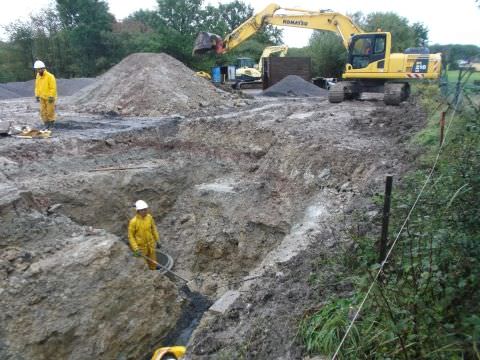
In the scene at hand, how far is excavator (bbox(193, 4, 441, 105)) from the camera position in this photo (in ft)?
41.6

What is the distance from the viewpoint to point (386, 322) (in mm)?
2746

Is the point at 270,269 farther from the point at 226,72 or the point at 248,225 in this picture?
the point at 226,72

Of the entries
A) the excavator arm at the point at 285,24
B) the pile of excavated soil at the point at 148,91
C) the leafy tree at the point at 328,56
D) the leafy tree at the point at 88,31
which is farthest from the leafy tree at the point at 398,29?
the leafy tree at the point at 88,31

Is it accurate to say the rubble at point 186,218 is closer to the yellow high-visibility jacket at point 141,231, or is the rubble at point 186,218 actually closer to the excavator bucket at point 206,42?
the yellow high-visibility jacket at point 141,231

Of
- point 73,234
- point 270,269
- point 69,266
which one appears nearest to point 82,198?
point 73,234

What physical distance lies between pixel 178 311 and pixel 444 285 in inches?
166

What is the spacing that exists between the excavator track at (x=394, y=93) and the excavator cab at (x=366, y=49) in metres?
1.01

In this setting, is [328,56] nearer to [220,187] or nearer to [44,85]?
[44,85]

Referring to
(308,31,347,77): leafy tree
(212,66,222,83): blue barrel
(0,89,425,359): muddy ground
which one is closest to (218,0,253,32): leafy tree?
(308,31,347,77): leafy tree

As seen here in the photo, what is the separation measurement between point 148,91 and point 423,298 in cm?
1367

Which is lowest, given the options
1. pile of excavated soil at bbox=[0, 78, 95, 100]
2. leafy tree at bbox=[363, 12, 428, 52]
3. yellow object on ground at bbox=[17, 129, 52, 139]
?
yellow object on ground at bbox=[17, 129, 52, 139]

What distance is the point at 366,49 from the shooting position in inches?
525

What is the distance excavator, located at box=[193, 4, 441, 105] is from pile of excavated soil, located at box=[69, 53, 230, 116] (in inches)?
59.5

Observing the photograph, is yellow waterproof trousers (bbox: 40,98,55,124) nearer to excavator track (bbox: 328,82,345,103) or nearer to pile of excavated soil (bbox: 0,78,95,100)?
excavator track (bbox: 328,82,345,103)
